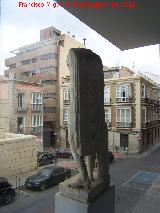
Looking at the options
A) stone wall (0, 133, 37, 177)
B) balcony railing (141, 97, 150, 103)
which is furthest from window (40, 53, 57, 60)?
stone wall (0, 133, 37, 177)

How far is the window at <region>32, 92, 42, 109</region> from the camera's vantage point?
17.1m

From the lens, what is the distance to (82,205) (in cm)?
194

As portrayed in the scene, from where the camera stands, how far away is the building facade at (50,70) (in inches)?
805

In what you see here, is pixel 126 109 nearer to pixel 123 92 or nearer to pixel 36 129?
pixel 123 92

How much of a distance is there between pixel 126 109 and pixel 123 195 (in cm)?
1043

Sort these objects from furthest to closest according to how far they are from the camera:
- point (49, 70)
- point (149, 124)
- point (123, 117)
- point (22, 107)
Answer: point (49, 70) < point (149, 124) < point (123, 117) < point (22, 107)

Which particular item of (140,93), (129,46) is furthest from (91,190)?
(140,93)

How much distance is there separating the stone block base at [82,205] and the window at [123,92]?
631 inches

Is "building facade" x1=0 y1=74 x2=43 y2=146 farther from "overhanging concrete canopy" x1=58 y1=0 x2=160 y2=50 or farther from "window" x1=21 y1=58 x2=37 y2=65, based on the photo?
"overhanging concrete canopy" x1=58 y1=0 x2=160 y2=50

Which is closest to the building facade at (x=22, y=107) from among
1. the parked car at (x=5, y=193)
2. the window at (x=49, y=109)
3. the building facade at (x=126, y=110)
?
the building facade at (x=126, y=110)

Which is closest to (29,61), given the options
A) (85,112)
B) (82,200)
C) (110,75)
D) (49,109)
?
(49,109)

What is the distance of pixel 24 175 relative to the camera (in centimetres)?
1074

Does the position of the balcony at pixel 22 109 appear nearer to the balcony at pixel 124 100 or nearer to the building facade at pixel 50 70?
the building facade at pixel 50 70

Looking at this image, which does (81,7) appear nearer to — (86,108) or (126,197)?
(86,108)
